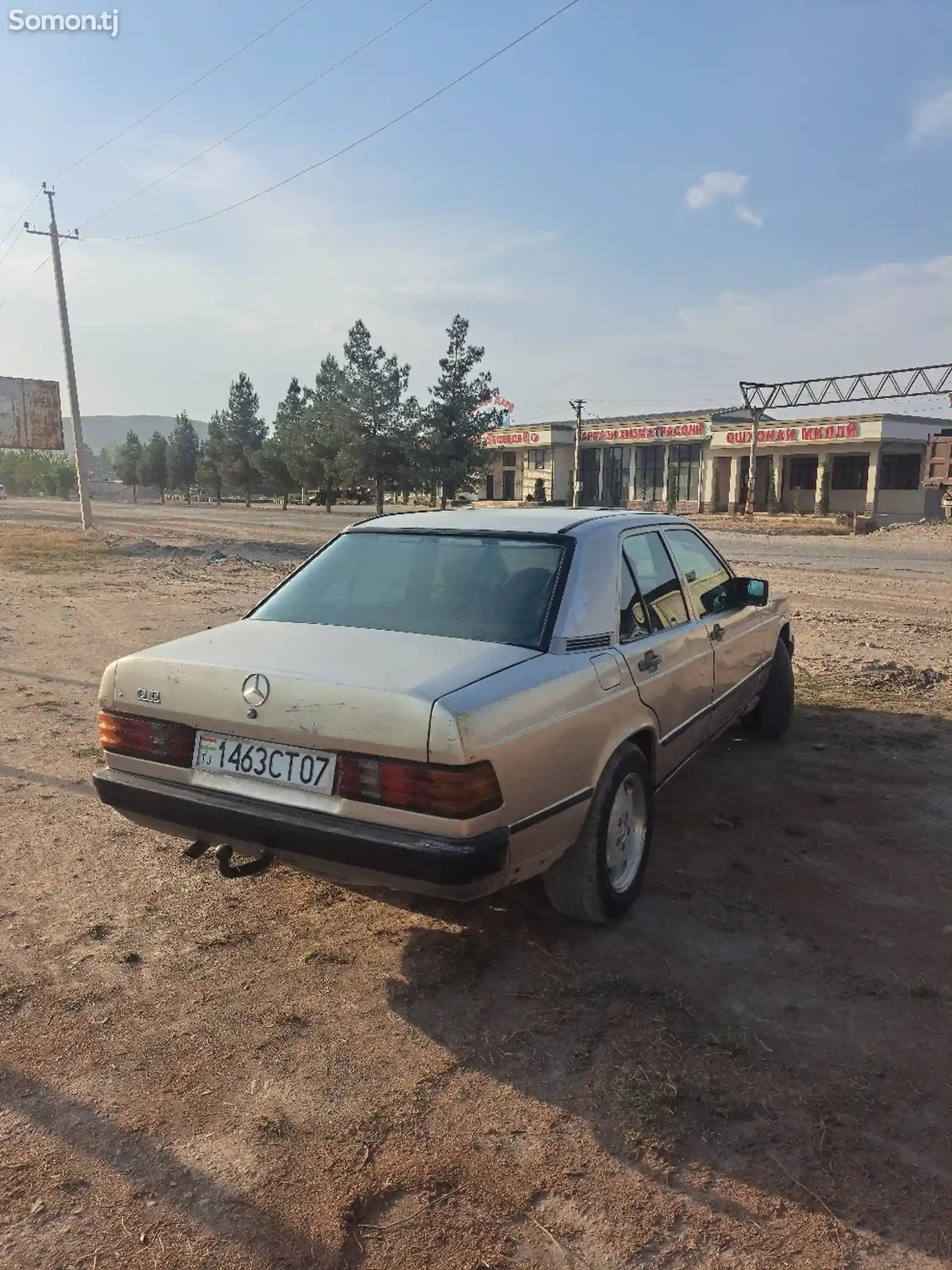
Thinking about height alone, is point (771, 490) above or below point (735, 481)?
below

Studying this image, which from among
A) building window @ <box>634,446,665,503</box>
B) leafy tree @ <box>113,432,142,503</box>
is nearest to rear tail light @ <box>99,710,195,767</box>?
building window @ <box>634,446,665,503</box>

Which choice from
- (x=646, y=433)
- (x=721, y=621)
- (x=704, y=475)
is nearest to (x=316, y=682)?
(x=721, y=621)

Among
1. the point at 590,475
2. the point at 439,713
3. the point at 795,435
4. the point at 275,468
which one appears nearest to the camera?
the point at 439,713

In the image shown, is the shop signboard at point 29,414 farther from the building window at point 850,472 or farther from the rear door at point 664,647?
the building window at point 850,472

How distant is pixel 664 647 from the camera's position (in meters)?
4.01

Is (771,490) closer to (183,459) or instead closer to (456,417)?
(456,417)

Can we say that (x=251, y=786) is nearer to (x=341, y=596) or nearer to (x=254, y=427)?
(x=341, y=596)

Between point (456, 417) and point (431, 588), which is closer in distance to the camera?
point (431, 588)

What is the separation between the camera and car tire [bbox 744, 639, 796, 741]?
6.01 meters

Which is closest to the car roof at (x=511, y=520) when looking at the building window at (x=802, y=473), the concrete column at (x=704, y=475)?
the building window at (x=802, y=473)

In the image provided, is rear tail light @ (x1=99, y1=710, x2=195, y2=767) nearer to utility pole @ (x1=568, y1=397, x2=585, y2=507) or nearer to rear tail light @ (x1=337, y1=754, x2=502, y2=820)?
rear tail light @ (x1=337, y1=754, x2=502, y2=820)

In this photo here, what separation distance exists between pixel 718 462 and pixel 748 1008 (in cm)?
5337

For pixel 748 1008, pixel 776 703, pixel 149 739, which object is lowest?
pixel 748 1008

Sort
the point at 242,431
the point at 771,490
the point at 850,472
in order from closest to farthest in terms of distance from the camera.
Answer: the point at 850,472, the point at 771,490, the point at 242,431
